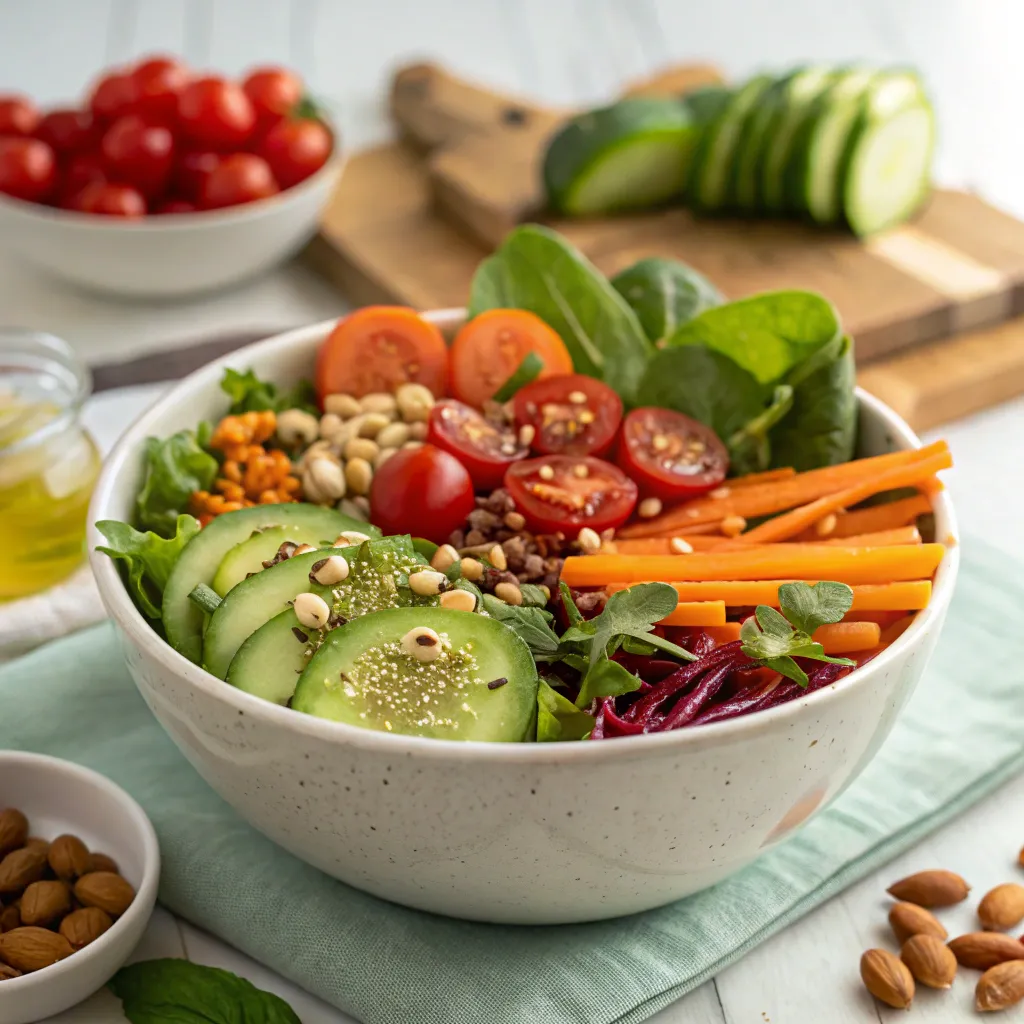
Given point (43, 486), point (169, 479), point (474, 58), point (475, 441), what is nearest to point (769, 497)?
point (475, 441)

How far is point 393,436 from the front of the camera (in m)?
2.67

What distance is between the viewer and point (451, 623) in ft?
6.64

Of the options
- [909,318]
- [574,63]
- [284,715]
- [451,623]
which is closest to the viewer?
[284,715]

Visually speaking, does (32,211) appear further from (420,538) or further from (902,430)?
(902,430)

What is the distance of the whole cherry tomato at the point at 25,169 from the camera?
400 cm

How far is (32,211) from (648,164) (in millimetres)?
1792

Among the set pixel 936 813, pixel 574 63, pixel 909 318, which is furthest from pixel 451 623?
pixel 574 63

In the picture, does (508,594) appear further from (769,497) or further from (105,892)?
(105,892)

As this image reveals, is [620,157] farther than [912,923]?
Yes

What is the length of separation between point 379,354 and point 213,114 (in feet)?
5.65

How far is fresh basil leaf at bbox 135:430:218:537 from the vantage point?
2.48 meters

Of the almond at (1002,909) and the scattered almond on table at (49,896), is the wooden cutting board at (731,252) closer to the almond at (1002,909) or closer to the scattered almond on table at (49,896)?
the almond at (1002,909)

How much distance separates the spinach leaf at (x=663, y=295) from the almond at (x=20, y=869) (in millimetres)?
1593

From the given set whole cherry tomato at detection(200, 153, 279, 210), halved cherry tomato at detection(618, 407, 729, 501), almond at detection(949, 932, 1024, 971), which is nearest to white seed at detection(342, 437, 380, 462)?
halved cherry tomato at detection(618, 407, 729, 501)
